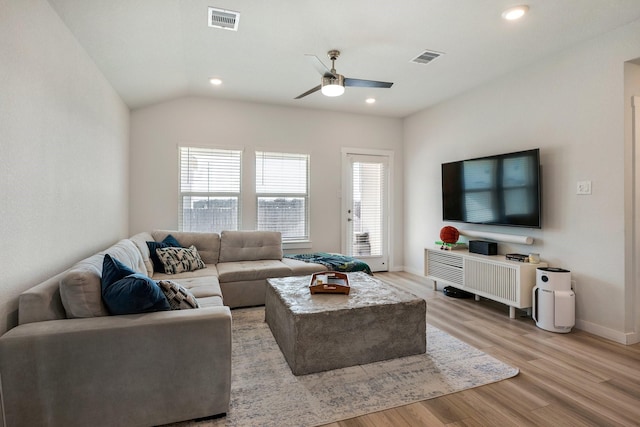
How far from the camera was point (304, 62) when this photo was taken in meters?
3.57

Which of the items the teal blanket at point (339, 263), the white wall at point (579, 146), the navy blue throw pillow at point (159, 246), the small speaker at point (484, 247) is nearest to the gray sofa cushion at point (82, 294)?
the navy blue throw pillow at point (159, 246)

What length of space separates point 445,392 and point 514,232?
247 cm

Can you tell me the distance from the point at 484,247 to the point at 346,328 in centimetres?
243

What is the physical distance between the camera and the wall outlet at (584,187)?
307cm

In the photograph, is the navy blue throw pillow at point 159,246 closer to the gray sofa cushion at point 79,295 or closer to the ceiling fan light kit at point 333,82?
the gray sofa cushion at point 79,295

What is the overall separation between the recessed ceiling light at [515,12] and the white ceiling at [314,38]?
0.06 metres

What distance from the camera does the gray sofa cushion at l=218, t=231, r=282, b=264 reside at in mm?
4332

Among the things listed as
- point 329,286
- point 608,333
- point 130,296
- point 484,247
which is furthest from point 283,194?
point 608,333

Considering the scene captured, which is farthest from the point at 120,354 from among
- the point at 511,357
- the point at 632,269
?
the point at 632,269

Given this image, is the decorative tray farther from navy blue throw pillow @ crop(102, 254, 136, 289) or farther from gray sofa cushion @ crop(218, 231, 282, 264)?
gray sofa cushion @ crop(218, 231, 282, 264)

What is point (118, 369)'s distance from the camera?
5.40 feet

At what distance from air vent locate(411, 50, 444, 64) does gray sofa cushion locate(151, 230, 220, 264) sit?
325cm

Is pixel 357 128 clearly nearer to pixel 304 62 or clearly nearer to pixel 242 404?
pixel 304 62

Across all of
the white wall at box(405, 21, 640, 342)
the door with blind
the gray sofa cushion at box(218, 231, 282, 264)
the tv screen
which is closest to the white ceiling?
the white wall at box(405, 21, 640, 342)
